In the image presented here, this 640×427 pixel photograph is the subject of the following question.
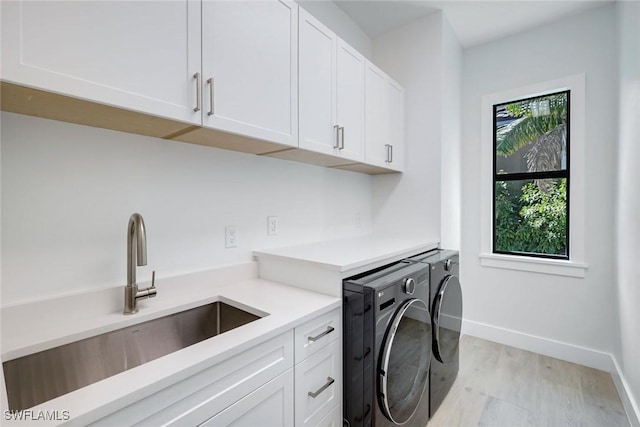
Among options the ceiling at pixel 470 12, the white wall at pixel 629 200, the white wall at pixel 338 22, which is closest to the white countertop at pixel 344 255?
the white wall at pixel 629 200

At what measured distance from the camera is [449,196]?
8.16 ft

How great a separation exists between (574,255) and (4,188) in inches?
134

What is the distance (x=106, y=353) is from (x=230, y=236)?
2.24ft

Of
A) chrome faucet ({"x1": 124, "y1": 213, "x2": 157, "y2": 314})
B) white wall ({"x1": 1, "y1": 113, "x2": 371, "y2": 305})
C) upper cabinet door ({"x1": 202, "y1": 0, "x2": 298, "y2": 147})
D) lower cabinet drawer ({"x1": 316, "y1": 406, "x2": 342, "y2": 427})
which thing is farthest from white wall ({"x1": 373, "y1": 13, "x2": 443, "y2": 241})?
chrome faucet ({"x1": 124, "y1": 213, "x2": 157, "y2": 314})

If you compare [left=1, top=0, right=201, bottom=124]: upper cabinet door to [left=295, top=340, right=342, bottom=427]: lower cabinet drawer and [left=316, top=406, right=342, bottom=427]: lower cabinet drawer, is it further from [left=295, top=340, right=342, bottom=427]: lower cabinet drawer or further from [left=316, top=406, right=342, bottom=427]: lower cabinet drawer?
[left=316, top=406, right=342, bottom=427]: lower cabinet drawer

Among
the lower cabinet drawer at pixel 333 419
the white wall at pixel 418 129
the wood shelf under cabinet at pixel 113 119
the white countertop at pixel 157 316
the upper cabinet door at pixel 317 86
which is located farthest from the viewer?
the white wall at pixel 418 129

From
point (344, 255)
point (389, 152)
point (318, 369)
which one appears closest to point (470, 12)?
point (389, 152)

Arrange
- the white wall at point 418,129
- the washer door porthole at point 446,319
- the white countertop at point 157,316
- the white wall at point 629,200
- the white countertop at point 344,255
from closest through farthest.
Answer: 1. the white countertop at point 157,316
2. the white countertop at point 344,255
3. the white wall at point 629,200
4. the washer door porthole at point 446,319
5. the white wall at point 418,129

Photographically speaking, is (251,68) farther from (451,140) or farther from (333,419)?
(451,140)

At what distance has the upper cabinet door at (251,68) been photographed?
1.08m

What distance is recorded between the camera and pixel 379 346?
4.07 feet

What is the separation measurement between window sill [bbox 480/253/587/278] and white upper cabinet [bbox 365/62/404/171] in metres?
1.31

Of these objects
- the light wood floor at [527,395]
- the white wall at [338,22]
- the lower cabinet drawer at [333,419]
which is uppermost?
the white wall at [338,22]

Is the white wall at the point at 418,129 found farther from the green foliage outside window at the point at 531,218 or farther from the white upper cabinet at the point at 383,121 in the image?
the green foliage outside window at the point at 531,218
